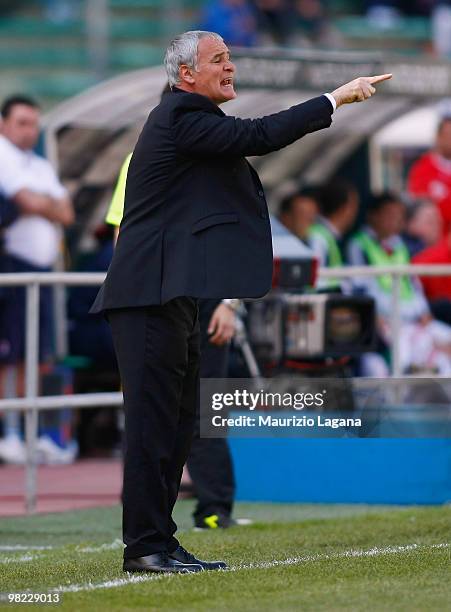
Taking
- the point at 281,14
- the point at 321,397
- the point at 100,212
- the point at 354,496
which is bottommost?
the point at 354,496

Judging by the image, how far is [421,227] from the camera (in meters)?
13.5

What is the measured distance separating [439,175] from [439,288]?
1.92 meters

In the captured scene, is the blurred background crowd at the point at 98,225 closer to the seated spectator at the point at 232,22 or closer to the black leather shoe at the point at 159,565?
the seated spectator at the point at 232,22

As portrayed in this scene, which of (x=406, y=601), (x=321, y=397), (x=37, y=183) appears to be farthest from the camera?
(x=37, y=183)

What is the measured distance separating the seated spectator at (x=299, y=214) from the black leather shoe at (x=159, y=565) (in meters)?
6.77

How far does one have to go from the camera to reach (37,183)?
37.6 ft

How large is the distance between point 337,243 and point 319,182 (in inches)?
77.6

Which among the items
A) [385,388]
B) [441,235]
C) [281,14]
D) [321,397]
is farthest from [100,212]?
[281,14]

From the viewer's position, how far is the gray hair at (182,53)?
20.6 ft

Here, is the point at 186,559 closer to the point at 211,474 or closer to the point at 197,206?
the point at 197,206

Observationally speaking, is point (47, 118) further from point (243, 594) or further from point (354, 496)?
point (243, 594)

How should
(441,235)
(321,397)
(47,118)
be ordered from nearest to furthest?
(321,397), (47,118), (441,235)

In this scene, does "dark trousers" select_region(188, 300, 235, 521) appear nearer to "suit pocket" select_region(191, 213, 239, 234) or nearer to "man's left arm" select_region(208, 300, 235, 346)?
"man's left arm" select_region(208, 300, 235, 346)

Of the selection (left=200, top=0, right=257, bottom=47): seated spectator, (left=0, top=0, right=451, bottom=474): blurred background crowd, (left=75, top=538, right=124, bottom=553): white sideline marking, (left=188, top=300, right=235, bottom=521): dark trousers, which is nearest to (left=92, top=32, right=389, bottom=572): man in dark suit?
(left=75, top=538, right=124, bottom=553): white sideline marking
